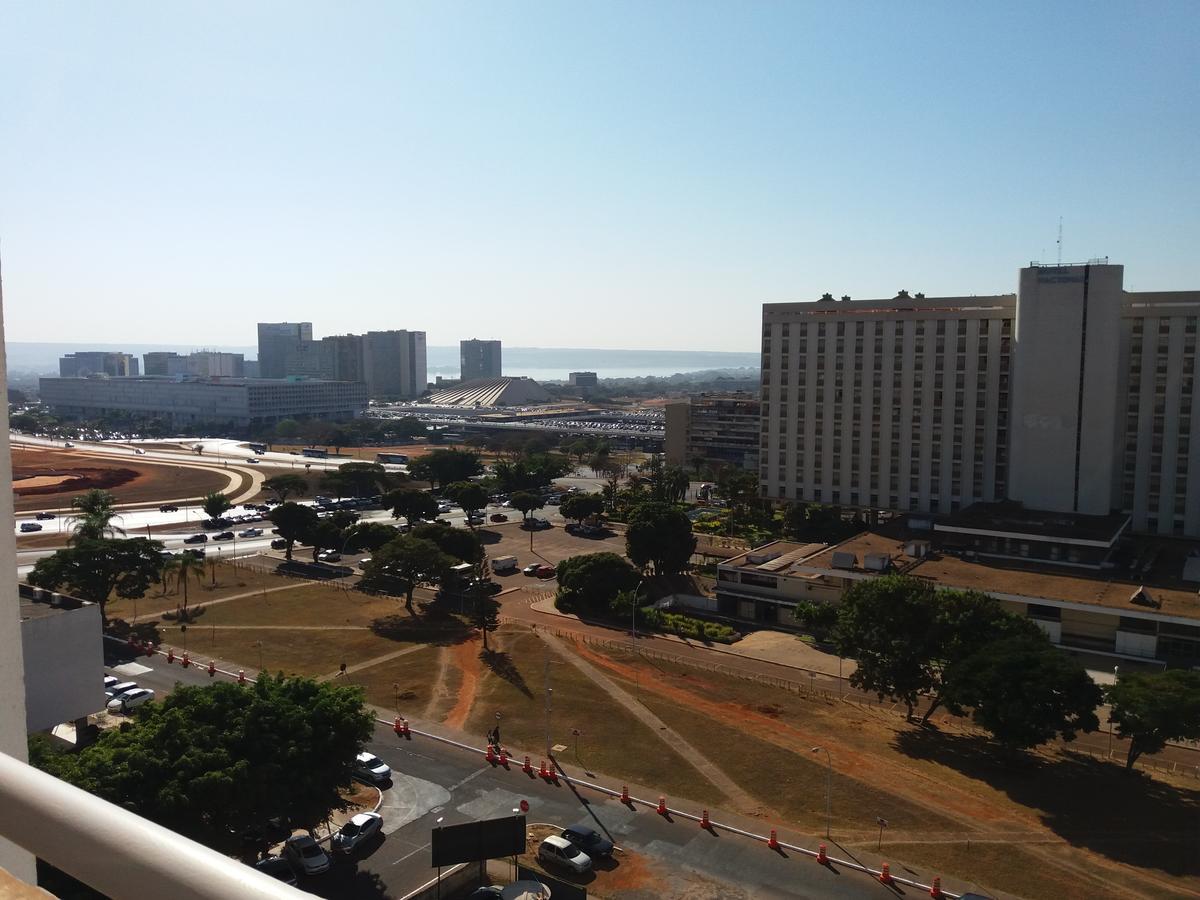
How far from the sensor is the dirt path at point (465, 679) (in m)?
31.0

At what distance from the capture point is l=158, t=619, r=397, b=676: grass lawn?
36.6m

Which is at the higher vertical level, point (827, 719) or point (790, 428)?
point (790, 428)

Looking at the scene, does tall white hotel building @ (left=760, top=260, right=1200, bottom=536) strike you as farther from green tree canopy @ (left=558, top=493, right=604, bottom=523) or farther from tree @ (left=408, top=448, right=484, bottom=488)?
tree @ (left=408, top=448, right=484, bottom=488)

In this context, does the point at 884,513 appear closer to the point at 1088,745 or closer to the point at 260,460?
the point at 1088,745

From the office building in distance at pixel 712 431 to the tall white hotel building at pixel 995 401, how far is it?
37932 millimetres


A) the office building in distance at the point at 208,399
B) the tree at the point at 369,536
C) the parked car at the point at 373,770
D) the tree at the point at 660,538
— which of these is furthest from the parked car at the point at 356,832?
the office building in distance at the point at 208,399

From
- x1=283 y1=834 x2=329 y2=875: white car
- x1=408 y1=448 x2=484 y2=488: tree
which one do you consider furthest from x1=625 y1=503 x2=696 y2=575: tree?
x1=408 y1=448 x2=484 y2=488: tree

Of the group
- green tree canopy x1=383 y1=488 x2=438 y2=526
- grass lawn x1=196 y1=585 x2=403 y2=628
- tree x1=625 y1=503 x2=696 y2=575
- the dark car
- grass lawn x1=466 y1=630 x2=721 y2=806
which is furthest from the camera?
green tree canopy x1=383 y1=488 x2=438 y2=526

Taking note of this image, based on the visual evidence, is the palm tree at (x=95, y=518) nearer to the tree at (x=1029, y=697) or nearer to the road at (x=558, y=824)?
the road at (x=558, y=824)

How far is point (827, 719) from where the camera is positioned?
31438mm

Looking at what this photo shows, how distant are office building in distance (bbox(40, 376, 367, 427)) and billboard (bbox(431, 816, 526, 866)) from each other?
148294 millimetres

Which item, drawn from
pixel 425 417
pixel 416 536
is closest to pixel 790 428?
pixel 416 536

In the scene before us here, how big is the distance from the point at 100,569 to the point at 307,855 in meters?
26.1

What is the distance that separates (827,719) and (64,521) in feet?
204
